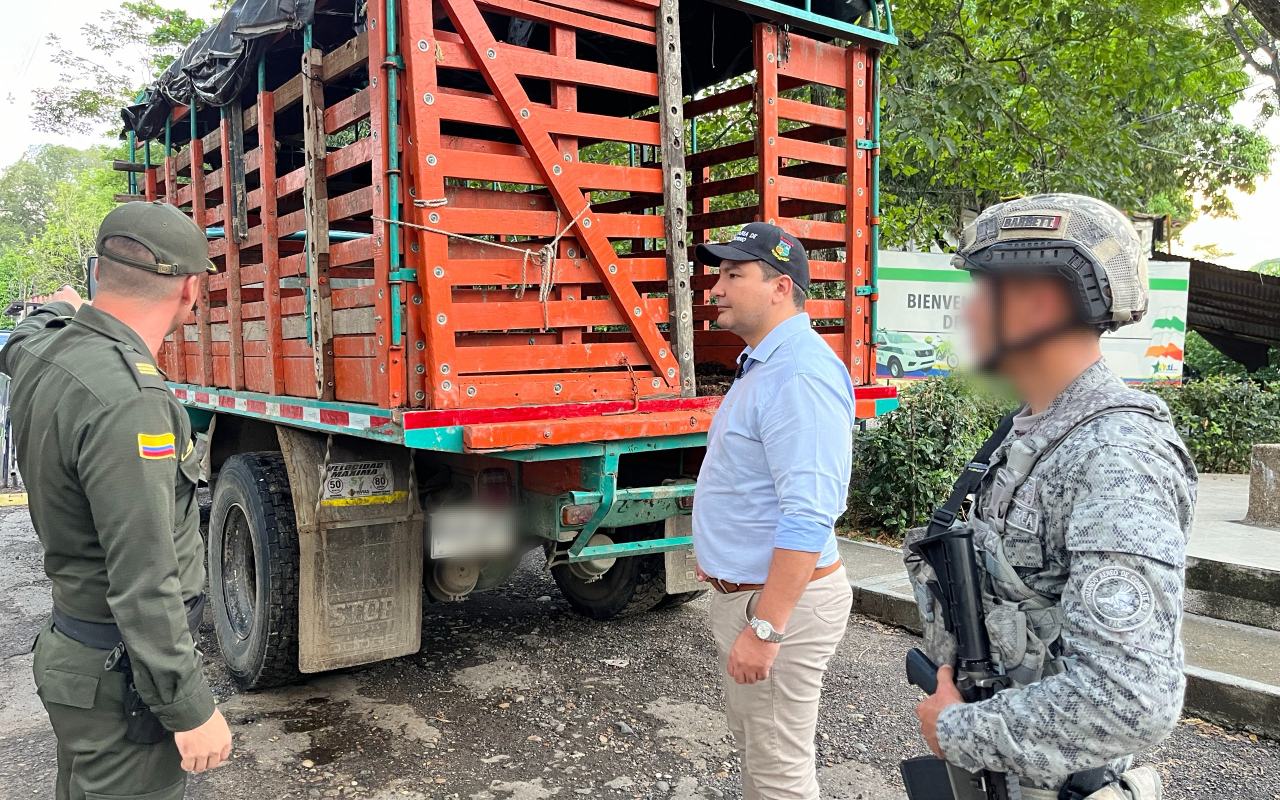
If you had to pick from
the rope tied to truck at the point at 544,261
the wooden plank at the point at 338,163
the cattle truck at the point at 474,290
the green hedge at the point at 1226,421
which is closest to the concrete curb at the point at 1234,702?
the cattle truck at the point at 474,290

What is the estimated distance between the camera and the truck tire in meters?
3.95

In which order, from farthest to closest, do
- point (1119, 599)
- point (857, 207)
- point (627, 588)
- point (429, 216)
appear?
point (627, 588)
point (857, 207)
point (429, 216)
point (1119, 599)

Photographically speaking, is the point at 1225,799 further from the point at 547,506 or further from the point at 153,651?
the point at 153,651

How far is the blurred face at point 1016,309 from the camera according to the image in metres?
1.34

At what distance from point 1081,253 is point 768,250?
3.99 feet

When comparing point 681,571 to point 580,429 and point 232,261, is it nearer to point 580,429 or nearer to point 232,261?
point 580,429

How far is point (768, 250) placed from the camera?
8.11 feet

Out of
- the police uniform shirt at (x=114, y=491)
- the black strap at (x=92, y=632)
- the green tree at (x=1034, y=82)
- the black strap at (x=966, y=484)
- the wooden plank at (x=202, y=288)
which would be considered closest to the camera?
the black strap at (x=966, y=484)

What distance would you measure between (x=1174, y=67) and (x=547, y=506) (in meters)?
7.34

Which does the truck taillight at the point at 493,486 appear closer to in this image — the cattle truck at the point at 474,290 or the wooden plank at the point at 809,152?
the cattle truck at the point at 474,290

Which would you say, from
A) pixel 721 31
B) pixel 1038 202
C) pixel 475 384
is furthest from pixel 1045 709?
pixel 721 31

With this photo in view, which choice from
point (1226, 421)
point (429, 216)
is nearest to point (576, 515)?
point (429, 216)

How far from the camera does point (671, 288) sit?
3814 millimetres

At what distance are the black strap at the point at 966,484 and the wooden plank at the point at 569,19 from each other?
8.40ft
